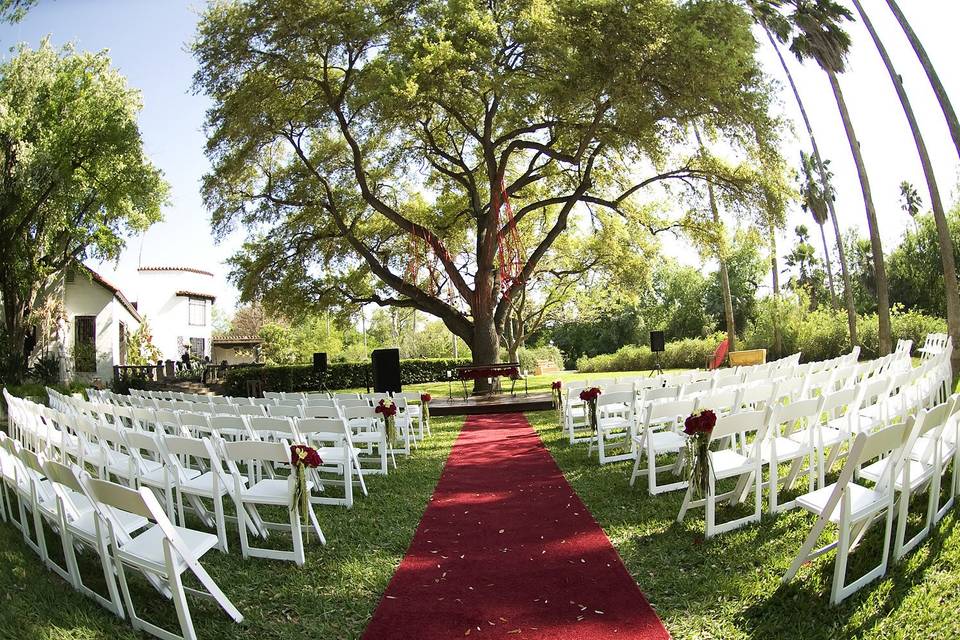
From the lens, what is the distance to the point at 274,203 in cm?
1977

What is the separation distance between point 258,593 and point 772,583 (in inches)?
116

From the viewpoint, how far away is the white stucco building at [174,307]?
3747 cm

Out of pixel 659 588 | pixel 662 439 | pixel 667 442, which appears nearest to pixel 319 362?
pixel 662 439

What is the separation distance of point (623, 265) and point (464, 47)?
10.2 metres

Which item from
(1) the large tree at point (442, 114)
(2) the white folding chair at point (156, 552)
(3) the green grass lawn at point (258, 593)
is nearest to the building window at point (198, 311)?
(1) the large tree at point (442, 114)

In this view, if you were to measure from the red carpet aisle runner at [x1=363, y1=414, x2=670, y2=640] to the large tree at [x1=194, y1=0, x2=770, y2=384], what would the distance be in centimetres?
1005

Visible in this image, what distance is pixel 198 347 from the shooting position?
129ft

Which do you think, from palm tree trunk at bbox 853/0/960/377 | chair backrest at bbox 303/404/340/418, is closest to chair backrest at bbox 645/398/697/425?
chair backrest at bbox 303/404/340/418

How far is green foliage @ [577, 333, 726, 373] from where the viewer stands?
28.4m

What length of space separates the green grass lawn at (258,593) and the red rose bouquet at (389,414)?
226cm

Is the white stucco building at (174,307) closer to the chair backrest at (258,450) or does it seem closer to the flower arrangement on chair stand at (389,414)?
Answer: the flower arrangement on chair stand at (389,414)

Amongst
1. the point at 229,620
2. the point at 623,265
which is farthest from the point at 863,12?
the point at 229,620

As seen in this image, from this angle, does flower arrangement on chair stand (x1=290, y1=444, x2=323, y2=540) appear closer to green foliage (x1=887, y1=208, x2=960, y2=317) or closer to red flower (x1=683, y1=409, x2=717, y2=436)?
red flower (x1=683, y1=409, x2=717, y2=436)

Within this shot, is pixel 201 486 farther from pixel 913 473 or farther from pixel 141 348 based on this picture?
pixel 141 348
